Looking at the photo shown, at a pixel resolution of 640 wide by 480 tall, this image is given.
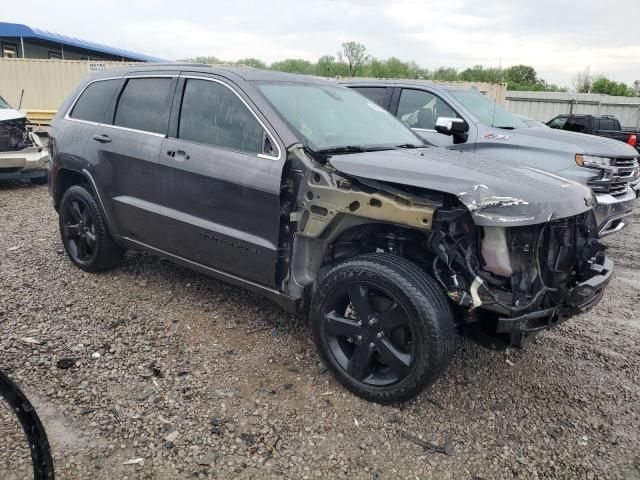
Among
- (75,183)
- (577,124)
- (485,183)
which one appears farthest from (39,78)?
(485,183)

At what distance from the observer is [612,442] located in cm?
282

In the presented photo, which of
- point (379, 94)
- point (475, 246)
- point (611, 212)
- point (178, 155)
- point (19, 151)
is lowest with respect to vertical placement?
point (19, 151)

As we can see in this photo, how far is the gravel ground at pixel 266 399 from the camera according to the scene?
8.50 feet

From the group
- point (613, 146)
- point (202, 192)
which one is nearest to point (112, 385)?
point (202, 192)

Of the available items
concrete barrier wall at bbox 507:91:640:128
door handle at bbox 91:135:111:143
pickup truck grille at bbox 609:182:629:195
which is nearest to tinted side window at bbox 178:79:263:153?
door handle at bbox 91:135:111:143

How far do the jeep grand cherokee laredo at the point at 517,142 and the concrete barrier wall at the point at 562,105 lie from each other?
17648mm

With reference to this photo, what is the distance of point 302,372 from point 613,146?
4.99 m

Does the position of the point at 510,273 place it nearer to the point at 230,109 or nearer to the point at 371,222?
the point at 371,222

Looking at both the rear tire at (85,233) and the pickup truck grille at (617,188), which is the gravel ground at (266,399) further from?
the pickup truck grille at (617,188)

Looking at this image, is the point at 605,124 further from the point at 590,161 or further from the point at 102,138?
the point at 102,138

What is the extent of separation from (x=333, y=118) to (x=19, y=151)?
6863 millimetres

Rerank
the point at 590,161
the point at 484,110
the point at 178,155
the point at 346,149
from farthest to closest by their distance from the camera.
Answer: the point at 484,110 → the point at 590,161 → the point at 178,155 → the point at 346,149

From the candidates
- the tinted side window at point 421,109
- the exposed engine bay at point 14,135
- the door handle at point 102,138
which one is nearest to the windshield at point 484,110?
the tinted side window at point 421,109

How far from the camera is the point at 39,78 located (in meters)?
18.5
